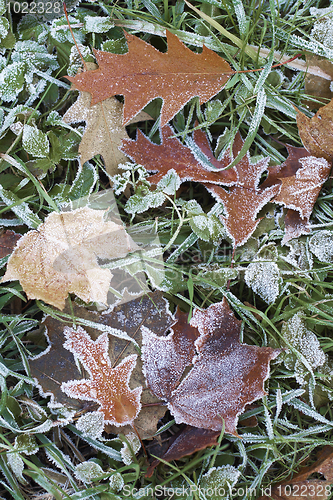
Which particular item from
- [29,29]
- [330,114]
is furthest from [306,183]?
[29,29]

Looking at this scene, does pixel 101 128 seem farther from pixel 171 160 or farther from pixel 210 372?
pixel 210 372

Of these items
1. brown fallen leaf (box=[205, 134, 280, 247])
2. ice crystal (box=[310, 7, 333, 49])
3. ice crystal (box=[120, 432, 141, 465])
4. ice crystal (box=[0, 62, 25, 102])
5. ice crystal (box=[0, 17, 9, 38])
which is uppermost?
ice crystal (box=[310, 7, 333, 49])

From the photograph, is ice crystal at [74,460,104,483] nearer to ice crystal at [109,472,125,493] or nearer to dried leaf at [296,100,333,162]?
ice crystal at [109,472,125,493]

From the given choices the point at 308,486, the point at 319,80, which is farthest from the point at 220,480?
the point at 319,80

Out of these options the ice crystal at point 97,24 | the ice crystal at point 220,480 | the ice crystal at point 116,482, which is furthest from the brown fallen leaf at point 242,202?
the ice crystal at point 116,482

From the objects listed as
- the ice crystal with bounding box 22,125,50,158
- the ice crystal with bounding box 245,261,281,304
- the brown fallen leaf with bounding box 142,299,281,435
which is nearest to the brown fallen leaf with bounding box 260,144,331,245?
the ice crystal with bounding box 245,261,281,304

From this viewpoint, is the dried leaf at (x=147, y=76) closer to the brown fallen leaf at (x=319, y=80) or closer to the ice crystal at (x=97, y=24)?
the ice crystal at (x=97, y=24)
